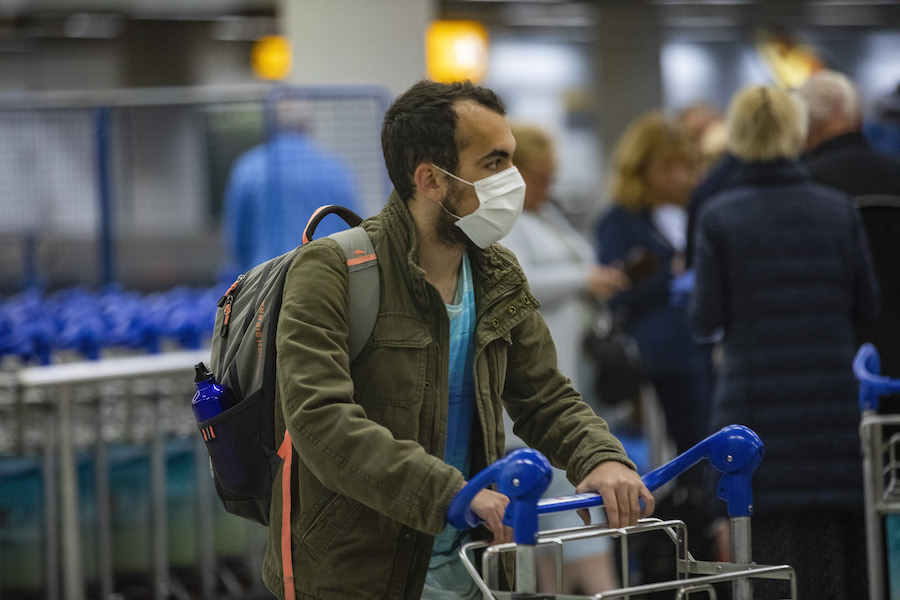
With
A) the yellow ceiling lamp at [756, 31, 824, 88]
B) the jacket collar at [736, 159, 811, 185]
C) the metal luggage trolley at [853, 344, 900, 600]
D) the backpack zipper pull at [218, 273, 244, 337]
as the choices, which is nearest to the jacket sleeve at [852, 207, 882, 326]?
the jacket collar at [736, 159, 811, 185]

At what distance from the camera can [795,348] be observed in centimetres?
376

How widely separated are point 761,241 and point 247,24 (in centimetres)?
1126

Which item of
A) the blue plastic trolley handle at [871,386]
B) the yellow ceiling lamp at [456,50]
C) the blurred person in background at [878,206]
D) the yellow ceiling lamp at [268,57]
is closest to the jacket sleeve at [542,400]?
the blue plastic trolley handle at [871,386]

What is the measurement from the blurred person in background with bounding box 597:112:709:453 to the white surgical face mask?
9.83 ft

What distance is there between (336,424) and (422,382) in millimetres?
229

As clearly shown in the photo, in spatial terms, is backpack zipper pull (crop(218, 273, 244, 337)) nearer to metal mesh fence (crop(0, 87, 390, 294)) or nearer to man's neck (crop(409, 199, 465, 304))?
man's neck (crop(409, 199, 465, 304))

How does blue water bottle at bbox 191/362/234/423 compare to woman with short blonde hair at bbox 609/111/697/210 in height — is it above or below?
below

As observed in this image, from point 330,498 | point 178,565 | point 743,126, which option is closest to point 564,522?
point 743,126

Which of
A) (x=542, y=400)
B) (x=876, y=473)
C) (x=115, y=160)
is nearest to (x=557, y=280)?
(x=876, y=473)

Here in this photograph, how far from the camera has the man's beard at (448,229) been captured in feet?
6.70

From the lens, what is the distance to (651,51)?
38.6 feet

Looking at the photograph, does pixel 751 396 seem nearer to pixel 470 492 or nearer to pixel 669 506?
pixel 669 506

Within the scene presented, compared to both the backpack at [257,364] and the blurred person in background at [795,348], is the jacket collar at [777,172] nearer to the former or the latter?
the blurred person in background at [795,348]

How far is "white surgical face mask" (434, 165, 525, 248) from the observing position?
6.68 feet
